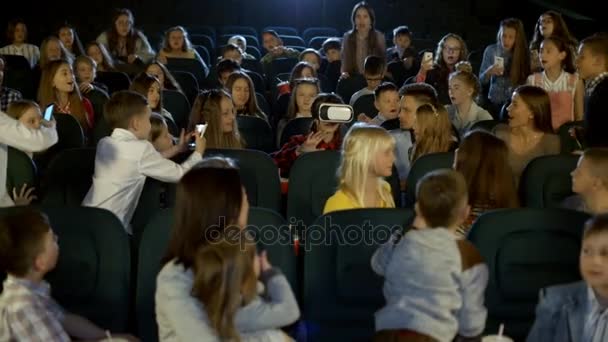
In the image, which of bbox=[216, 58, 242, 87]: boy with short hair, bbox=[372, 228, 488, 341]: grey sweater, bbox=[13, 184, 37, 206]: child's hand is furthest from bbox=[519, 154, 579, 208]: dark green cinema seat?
bbox=[216, 58, 242, 87]: boy with short hair

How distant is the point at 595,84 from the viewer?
5422 millimetres

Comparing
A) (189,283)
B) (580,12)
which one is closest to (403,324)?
(189,283)

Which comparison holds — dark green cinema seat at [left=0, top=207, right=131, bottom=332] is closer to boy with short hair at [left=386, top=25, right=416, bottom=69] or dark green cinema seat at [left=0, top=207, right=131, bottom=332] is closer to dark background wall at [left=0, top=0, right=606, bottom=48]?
boy with short hair at [left=386, top=25, right=416, bottom=69]

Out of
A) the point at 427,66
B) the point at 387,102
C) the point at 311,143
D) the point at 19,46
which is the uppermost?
the point at 19,46

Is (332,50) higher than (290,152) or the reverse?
higher

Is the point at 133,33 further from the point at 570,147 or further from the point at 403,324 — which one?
the point at 403,324

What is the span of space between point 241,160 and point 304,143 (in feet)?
2.64

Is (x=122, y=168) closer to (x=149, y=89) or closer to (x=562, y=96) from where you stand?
(x=149, y=89)

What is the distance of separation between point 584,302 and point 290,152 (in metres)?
2.86

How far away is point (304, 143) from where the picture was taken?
5.47 meters

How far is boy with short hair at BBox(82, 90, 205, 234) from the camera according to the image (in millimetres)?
4383

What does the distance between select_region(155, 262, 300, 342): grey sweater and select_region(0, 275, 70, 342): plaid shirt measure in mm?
369

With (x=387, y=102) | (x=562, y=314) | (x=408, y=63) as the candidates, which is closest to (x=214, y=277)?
(x=562, y=314)

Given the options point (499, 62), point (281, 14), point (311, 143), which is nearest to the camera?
point (311, 143)
